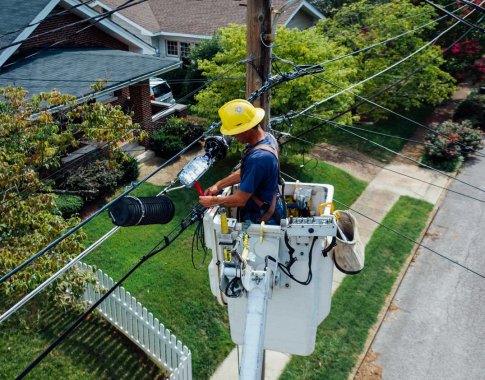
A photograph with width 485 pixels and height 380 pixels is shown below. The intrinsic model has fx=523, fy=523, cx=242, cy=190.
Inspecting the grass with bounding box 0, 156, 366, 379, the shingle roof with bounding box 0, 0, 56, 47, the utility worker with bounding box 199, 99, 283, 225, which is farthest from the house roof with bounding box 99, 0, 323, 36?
the utility worker with bounding box 199, 99, 283, 225

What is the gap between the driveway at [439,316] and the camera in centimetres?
998

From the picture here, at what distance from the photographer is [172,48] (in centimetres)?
2530

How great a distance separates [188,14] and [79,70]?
12465 mm

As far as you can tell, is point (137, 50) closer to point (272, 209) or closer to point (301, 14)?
point (301, 14)

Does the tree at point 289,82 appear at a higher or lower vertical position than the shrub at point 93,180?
higher

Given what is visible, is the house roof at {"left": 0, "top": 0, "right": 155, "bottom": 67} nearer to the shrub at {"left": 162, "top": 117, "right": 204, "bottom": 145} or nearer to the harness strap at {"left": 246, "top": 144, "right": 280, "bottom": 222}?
the shrub at {"left": 162, "top": 117, "right": 204, "bottom": 145}

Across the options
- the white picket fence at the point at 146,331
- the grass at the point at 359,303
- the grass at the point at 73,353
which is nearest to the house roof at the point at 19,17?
the white picket fence at the point at 146,331

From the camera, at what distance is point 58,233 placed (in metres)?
7.62

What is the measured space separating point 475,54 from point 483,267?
12677 mm

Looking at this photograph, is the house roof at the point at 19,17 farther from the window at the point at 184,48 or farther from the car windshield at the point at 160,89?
the window at the point at 184,48

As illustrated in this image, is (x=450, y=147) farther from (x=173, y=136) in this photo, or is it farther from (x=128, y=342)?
(x=128, y=342)

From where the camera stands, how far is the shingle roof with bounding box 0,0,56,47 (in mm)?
13766

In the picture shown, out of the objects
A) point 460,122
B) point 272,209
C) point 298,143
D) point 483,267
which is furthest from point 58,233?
point 460,122

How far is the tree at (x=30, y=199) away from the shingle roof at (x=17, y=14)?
645 cm
